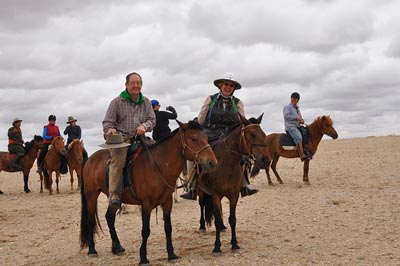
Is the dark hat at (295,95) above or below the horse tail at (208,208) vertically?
above

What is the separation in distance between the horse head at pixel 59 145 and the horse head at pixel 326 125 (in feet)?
31.6

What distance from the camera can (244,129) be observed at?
7195 millimetres

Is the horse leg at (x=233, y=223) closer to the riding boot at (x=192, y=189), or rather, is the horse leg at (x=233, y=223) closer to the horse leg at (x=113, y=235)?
the riding boot at (x=192, y=189)

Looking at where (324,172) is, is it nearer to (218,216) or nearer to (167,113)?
(167,113)

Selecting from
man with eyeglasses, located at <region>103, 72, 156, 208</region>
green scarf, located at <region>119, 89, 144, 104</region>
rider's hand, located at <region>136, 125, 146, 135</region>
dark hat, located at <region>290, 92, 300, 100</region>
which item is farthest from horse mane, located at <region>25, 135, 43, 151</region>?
rider's hand, located at <region>136, 125, 146, 135</region>

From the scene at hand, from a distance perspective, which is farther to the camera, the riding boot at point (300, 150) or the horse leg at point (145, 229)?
the riding boot at point (300, 150)

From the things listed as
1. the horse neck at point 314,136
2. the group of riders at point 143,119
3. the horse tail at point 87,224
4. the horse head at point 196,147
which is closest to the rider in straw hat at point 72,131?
the group of riders at point 143,119

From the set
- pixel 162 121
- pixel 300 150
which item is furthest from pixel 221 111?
pixel 300 150

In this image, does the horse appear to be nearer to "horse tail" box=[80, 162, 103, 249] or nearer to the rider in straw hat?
the rider in straw hat

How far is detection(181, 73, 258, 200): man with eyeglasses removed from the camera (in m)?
8.09

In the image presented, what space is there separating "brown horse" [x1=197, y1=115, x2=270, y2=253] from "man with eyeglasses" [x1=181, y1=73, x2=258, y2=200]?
0.66m

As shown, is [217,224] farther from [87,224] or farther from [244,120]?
[87,224]

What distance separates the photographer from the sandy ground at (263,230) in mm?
Result: 6840

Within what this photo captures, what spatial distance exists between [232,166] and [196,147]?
124cm
